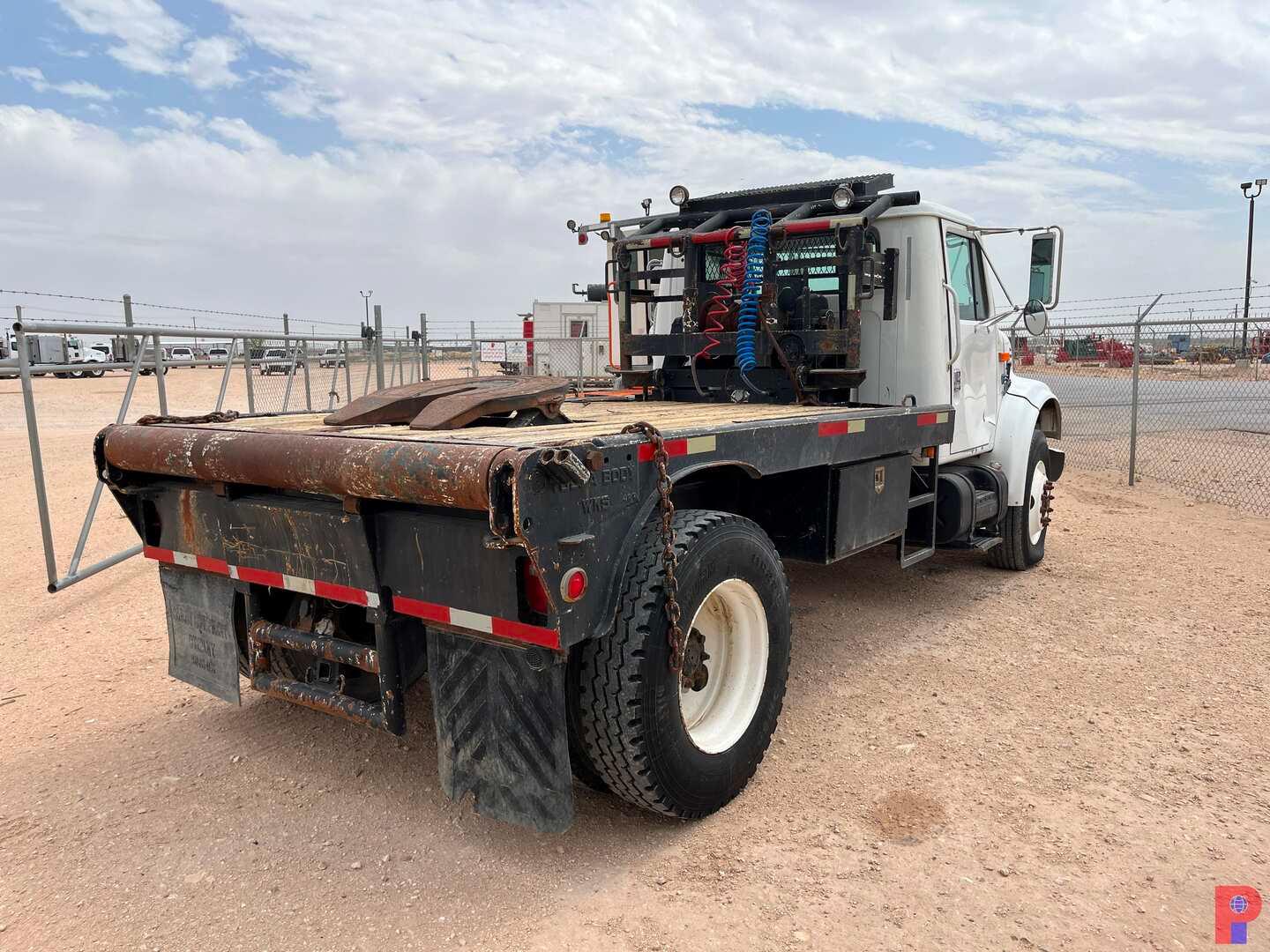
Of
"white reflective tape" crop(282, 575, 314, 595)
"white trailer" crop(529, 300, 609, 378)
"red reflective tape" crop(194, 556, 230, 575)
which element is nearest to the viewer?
"white reflective tape" crop(282, 575, 314, 595)

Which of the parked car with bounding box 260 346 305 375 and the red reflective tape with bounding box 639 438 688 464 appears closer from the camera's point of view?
the red reflective tape with bounding box 639 438 688 464

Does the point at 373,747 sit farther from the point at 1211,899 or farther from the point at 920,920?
the point at 1211,899

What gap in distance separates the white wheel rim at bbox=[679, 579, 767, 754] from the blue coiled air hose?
2178mm

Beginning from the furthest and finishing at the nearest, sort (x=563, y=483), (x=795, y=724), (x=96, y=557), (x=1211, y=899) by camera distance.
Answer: (x=96, y=557) → (x=795, y=724) → (x=1211, y=899) → (x=563, y=483)

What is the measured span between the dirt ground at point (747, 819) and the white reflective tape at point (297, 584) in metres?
0.87

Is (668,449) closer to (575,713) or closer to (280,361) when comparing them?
(575,713)

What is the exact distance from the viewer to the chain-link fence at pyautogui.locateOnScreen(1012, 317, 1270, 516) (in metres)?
10.7

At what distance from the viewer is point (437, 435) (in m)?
2.97

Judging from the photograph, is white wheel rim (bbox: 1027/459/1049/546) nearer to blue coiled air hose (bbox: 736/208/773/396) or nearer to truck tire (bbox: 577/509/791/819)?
blue coiled air hose (bbox: 736/208/773/396)

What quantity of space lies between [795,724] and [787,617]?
2.26 feet

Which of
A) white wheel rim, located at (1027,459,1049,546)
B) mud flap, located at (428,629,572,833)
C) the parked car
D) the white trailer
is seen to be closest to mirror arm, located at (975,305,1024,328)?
white wheel rim, located at (1027,459,1049,546)

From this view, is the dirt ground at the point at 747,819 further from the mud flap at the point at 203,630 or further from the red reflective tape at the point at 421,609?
the red reflective tape at the point at 421,609

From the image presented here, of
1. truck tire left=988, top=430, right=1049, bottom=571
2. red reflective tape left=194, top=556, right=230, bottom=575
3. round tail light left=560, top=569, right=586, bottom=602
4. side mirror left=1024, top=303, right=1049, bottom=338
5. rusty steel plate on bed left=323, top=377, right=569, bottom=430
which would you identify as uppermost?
side mirror left=1024, top=303, right=1049, bottom=338

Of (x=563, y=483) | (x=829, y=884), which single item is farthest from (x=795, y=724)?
(x=563, y=483)
